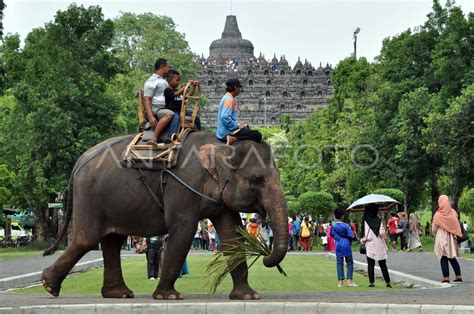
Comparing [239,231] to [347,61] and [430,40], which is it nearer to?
[430,40]

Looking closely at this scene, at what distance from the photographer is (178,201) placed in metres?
14.8

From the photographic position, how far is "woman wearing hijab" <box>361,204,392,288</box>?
19969 mm

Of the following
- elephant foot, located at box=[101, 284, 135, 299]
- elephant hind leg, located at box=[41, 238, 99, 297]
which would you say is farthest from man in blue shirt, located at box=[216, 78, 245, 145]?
elephant foot, located at box=[101, 284, 135, 299]

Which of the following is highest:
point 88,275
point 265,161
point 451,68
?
point 451,68

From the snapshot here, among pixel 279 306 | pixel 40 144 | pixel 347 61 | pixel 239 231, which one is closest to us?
pixel 279 306

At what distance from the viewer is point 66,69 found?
5234 cm

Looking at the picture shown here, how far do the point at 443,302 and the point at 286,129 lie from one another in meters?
131

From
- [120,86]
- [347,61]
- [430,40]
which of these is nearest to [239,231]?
[430,40]

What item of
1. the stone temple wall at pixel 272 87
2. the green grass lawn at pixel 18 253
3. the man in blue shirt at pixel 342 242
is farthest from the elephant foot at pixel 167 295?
the stone temple wall at pixel 272 87

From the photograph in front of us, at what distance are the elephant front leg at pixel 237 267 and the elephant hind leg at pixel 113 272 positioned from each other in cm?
154

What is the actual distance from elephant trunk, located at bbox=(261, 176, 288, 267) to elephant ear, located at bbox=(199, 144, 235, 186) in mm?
535

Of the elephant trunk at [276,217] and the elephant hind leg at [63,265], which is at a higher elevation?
the elephant trunk at [276,217]

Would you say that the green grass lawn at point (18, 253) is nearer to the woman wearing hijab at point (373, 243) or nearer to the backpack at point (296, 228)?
the backpack at point (296, 228)

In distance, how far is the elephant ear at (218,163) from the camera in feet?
48.6
